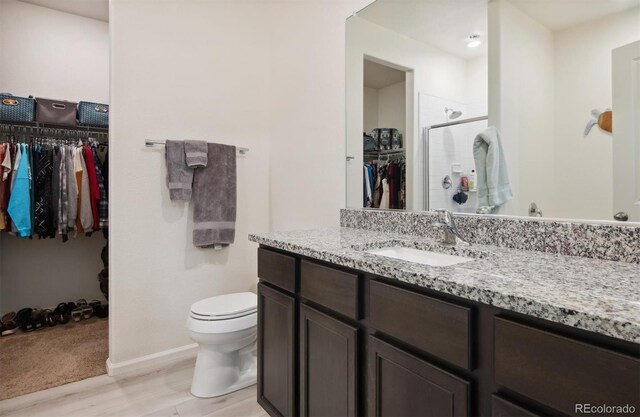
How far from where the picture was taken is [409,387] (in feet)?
2.88

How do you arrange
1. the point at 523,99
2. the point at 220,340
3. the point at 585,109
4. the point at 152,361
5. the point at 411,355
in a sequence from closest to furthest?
the point at 411,355, the point at 585,109, the point at 523,99, the point at 220,340, the point at 152,361

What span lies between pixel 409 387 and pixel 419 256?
1.86ft

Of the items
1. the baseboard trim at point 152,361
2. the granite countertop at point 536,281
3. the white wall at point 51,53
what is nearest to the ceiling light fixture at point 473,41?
the granite countertop at point 536,281

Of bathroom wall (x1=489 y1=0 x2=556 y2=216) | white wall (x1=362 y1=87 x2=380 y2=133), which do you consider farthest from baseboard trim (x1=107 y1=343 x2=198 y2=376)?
bathroom wall (x1=489 y1=0 x2=556 y2=216)

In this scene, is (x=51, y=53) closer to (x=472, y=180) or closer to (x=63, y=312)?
(x=63, y=312)

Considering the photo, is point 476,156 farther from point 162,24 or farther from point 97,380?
point 97,380

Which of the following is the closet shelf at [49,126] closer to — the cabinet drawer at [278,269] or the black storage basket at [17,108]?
the black storage basket at [17,108]

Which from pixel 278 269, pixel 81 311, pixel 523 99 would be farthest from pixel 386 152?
pixel 81 311

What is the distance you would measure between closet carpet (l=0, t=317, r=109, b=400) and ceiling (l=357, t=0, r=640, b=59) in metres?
2.65

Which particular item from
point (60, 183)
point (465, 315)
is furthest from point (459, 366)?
point (60, 183)

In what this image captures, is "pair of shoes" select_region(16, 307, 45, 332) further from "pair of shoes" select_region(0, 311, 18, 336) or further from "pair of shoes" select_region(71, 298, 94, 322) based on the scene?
"pair of shoes" select_region(71, 298, 94, 322)

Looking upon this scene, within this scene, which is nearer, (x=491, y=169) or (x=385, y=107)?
(x=491, y=169)

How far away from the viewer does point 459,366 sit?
0.76 meters

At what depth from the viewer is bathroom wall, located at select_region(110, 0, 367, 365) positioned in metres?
2.08
